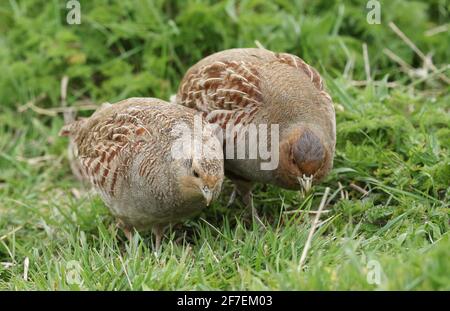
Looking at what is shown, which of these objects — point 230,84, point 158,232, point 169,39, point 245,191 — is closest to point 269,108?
point 230,84

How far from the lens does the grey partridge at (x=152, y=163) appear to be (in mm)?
4797

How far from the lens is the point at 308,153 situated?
5031 mm

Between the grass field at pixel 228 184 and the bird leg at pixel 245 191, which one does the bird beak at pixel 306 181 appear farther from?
the bird leg at pixel 245 191

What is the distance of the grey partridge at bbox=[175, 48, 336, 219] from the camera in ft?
16.7

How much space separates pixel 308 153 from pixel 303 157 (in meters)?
0.04

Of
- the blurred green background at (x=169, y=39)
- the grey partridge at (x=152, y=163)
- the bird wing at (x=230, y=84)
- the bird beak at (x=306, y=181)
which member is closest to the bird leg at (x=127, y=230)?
the grey partridge at (x=152, y=163)

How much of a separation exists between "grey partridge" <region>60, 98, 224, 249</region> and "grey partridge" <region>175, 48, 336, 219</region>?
0.96ft

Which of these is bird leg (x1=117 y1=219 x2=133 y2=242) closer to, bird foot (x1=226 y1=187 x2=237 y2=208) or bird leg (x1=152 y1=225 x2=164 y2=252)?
bird leg (x1=152 y1=225 x2=164 y2=252)

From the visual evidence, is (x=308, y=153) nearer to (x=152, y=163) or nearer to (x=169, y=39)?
(x=152, y=163)

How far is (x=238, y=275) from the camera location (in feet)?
14.7

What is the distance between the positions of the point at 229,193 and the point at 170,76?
1.88 m
